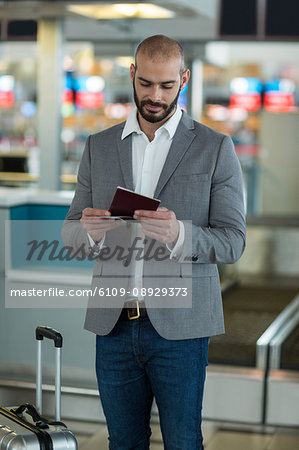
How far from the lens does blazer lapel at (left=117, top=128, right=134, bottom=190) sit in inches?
89.5

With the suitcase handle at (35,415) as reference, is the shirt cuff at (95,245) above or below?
above

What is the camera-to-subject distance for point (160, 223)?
2072 mm

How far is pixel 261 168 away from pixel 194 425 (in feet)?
26.7

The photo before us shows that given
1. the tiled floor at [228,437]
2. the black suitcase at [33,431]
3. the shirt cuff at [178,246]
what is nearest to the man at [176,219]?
the shirt cuff at [178,246]

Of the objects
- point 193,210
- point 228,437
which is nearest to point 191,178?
point 193,210

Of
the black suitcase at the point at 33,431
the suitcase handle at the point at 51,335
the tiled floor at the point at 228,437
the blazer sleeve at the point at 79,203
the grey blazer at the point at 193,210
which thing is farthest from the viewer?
the tiled floor at the point at 228,437

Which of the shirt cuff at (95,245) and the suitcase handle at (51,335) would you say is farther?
the suitcase handle at (51,335)

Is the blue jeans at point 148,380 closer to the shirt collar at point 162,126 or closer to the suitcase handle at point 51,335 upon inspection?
the suitcase handle at point 51,335

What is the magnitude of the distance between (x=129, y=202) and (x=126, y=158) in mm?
237

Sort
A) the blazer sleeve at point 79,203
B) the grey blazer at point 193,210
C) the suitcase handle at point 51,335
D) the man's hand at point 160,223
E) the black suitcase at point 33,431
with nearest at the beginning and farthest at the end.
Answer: the man's hand at point 160,223 < the grey blazer at point 193,210 < the blazer sleeve at point 79,203 < the black suitcase at point 33,431 < the suitcase handle at point 51,335

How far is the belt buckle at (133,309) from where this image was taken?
2.23 meters

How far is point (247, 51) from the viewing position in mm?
21062

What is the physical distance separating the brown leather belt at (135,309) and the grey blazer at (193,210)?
0.03m

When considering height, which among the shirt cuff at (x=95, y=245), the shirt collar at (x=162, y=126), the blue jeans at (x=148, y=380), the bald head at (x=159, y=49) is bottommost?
the blue jeans at (x=148, y=380)
